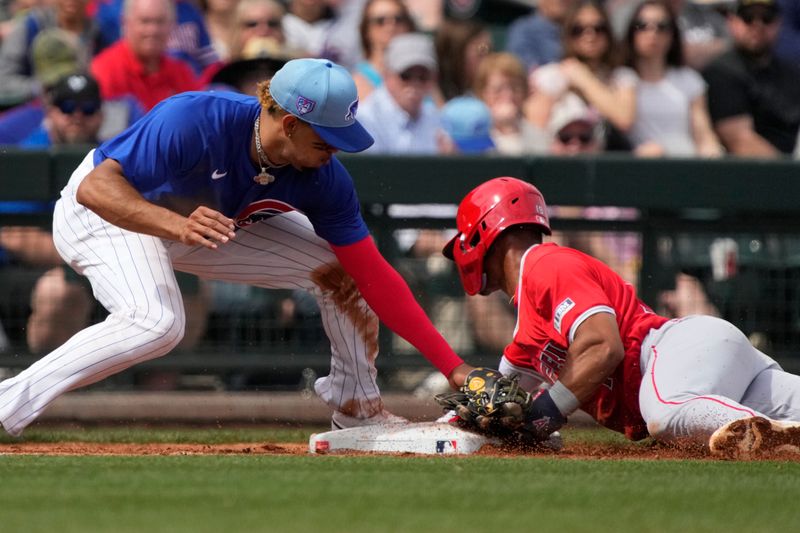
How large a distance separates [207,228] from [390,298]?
1.20 metres

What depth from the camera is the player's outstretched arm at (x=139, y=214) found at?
494 cm

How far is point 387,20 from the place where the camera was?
31.3ft

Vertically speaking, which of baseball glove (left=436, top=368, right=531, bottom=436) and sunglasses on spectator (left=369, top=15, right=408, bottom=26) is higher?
sunglasses on spectator (left=369, top=15, right=408, bottom=26)

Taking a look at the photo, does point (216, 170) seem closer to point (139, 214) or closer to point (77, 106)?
point (139, 214)

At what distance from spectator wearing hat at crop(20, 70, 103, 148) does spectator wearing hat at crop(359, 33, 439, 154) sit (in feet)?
5.57

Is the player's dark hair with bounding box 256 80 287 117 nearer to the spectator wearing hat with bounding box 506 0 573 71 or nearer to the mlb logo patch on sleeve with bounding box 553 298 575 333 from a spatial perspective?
the mlb logo patch on sleeve with bounding box 553 298 575 333

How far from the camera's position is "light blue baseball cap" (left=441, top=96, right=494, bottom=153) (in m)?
8.91

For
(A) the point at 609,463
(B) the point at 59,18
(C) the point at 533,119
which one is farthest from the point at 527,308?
(B) the point at 59,18

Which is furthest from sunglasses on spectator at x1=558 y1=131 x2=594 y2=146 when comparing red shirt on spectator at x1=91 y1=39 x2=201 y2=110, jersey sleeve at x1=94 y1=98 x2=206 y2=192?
jersey sleeve at x1=94 y1=98 x2=206 y2=192

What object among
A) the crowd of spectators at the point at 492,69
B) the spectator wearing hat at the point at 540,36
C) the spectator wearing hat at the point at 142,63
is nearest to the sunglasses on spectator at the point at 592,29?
the crowd of spectators at the point at 492,69

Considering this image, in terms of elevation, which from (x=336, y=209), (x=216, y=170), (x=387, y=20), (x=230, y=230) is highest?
(x=387, y=20)

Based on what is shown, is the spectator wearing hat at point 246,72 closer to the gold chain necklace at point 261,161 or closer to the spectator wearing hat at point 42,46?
the spectator wearing hat at point 42,46

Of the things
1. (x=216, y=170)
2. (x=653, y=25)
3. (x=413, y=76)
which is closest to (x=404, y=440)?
(x=216, y=170)

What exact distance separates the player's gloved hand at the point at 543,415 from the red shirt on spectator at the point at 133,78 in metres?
Result: 4.19
